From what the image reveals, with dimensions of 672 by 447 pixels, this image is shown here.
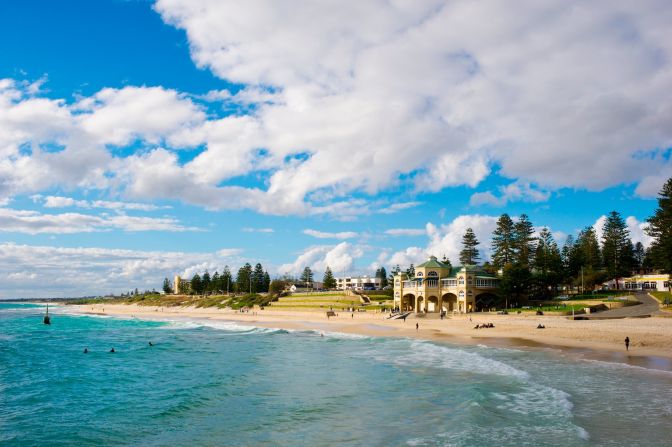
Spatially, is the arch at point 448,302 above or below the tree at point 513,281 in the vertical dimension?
below

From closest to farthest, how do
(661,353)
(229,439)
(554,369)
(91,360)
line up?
(229,439), (554,369), (661,353), (91,360)

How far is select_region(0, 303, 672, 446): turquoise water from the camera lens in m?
17.8

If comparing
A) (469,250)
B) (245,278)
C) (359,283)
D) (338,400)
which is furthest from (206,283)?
(338,400)

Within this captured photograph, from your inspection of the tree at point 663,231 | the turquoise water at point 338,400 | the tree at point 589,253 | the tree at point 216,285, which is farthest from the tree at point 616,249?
the tree at point 216,285

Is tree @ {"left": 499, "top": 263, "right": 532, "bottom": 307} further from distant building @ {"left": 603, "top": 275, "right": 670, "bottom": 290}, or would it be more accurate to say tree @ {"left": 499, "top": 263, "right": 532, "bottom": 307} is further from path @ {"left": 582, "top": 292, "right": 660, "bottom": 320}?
distant building @ {"left": 603, "top": 275, "right": 670, "bottom": 290}

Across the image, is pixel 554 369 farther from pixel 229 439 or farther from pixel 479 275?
pixel 479 275

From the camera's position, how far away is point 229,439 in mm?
17594

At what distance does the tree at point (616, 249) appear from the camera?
8900 centimetres

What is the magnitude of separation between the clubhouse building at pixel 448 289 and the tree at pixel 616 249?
93.1 ft

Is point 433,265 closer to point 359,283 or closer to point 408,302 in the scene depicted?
point 408,302

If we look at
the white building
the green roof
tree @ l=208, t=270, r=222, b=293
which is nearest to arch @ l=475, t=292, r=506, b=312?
the green roof

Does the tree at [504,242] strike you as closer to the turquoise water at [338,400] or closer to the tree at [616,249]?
the tree at [616,249]

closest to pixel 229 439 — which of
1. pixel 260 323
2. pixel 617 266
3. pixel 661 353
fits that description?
pixel 661 353

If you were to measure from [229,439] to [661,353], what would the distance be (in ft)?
107
